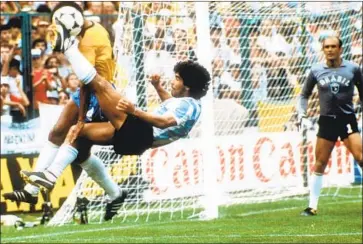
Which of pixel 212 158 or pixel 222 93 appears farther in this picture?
pixel 222 93

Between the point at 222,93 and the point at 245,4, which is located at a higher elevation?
the point at 245,4

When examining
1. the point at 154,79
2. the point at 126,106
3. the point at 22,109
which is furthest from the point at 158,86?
the point at 22,109

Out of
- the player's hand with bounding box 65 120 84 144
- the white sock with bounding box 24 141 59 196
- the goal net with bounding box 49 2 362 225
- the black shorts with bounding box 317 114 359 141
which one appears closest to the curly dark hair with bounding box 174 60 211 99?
the player's hand with bounding box 65 120 84 144

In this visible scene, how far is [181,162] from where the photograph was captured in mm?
18703

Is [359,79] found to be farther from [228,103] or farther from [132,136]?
[132,136]

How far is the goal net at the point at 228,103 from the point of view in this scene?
17.6 meters

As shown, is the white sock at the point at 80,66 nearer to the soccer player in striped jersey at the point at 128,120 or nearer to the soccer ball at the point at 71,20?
the soccer player in striped jersey at the point at 128,120

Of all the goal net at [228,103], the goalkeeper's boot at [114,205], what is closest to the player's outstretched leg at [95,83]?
the goalkeeper's boot at [114,205]

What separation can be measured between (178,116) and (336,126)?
A: 549cm

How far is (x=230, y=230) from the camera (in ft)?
50.2

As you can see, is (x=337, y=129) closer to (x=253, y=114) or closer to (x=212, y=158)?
(x=212, y=158)

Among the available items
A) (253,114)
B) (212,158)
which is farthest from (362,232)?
(253,114)

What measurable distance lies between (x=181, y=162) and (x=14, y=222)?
111 inches

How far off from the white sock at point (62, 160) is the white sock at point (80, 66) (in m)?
0.74
